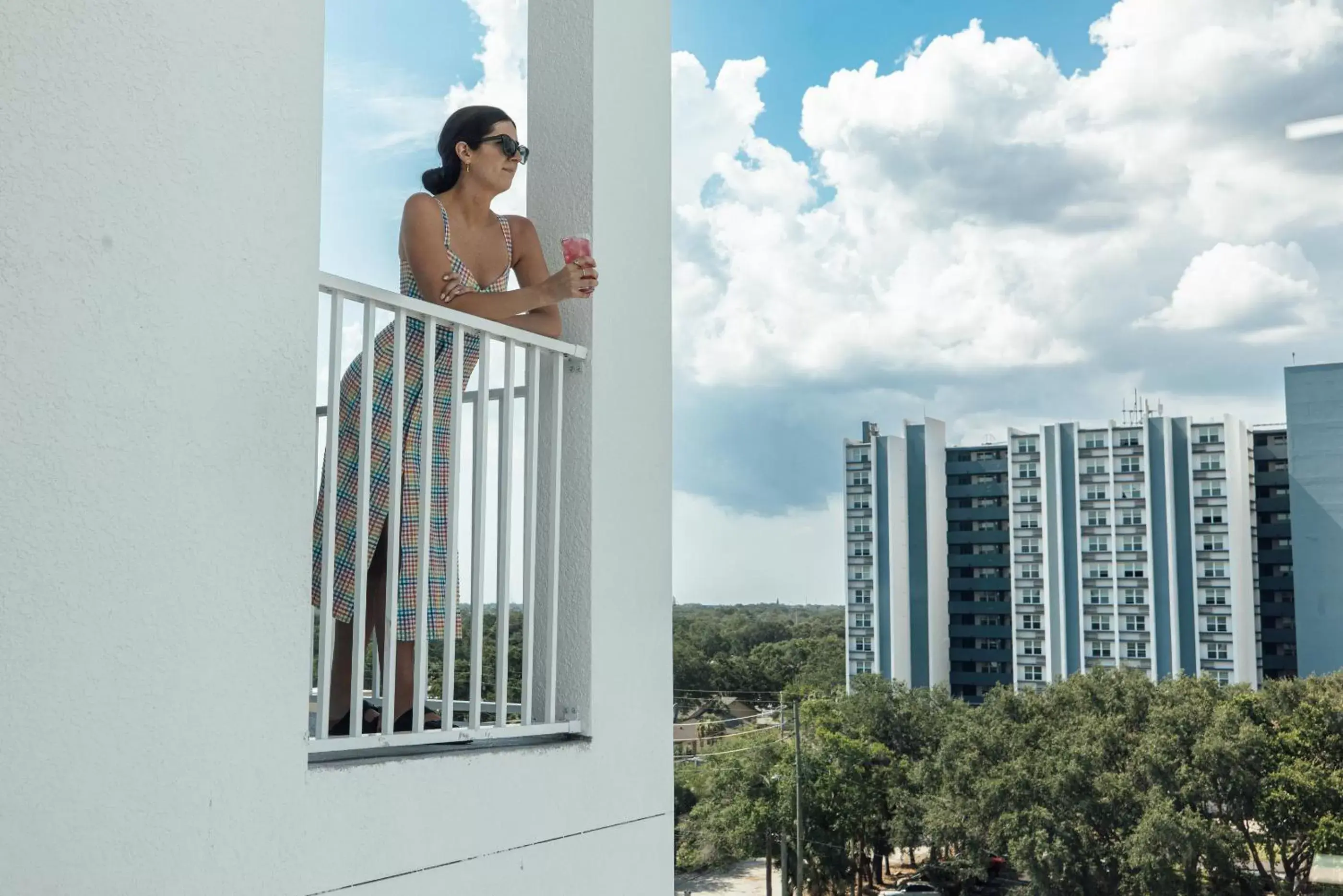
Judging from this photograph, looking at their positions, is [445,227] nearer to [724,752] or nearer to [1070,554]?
[724,752]

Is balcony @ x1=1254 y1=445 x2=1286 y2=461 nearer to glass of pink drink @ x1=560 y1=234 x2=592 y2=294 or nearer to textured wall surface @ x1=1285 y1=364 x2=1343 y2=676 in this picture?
textured wall surface @ x1=1285 y1=364 x2=1343 y2=676

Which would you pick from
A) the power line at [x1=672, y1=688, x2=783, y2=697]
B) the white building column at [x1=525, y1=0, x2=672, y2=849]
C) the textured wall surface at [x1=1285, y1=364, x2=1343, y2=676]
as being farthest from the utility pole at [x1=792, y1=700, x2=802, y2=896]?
the white building column at [x1=525, y1=0, x2=672, y2=849]

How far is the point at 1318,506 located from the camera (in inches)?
840

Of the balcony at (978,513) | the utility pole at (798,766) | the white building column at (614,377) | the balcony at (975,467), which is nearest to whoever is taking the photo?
the white building column at (614,377)

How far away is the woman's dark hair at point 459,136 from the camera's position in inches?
67.5

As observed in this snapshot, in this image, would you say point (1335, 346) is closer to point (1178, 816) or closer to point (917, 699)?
point (917, 699)

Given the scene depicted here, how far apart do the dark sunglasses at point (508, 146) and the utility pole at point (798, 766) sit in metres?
21.2

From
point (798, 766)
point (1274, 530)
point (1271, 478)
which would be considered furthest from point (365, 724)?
point (1271, 478)

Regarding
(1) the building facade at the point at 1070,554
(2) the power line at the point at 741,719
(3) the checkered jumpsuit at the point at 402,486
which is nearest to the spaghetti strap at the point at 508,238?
(3) the checkered jumpsuit at the point at 402,486

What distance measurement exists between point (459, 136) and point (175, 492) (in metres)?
0.85

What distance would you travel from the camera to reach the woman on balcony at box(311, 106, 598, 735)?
1.52 meters

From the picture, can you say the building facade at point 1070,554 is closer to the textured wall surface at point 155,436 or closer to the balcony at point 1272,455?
the balcony at point 1272,455

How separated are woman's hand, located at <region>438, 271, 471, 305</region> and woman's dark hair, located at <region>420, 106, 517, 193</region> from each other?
212 mm

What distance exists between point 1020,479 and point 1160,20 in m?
17.0
